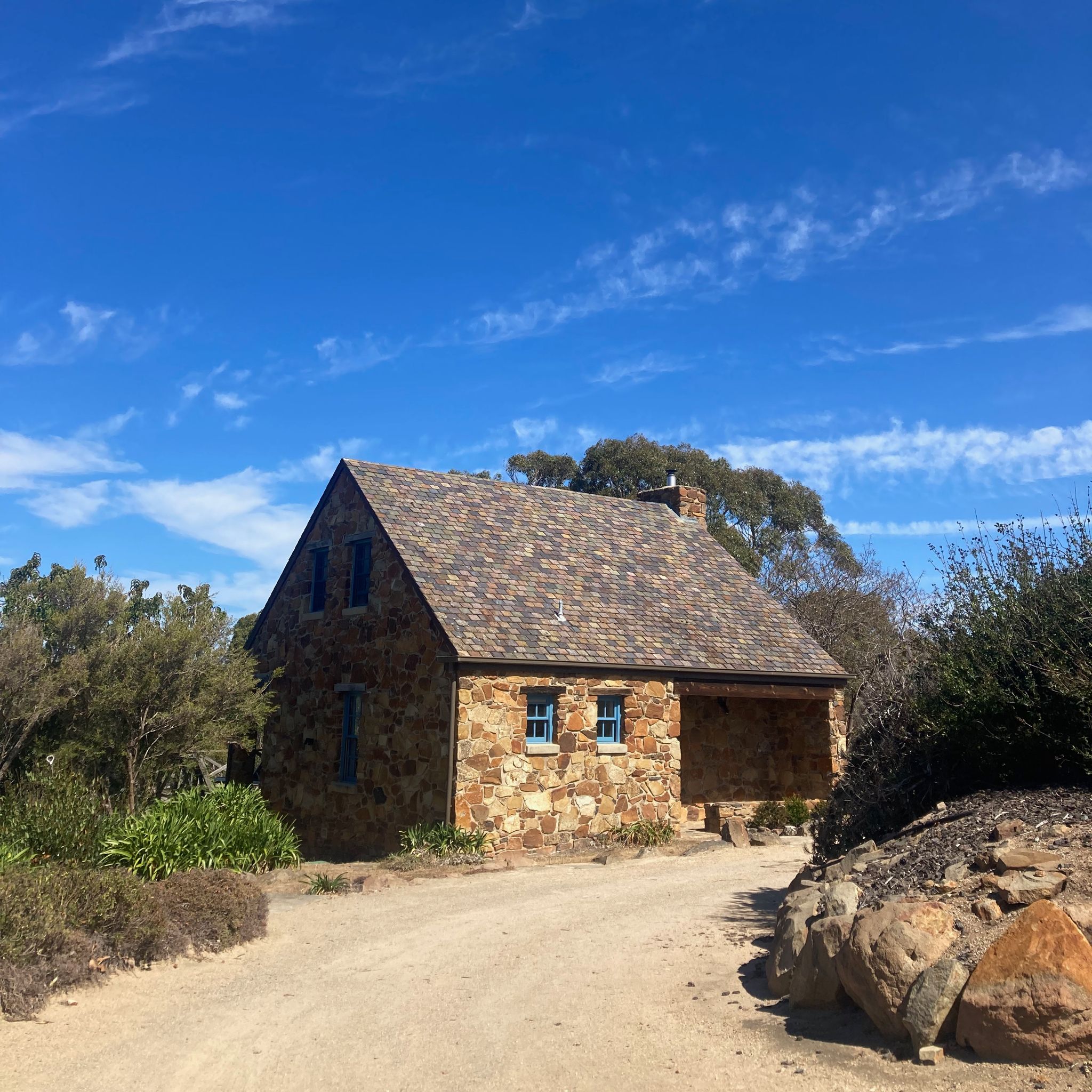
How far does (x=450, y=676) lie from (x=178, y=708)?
4310 mm

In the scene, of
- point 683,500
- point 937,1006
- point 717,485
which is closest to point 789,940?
point 937,1006

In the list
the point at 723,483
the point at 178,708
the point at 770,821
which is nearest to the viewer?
the point at 178,708

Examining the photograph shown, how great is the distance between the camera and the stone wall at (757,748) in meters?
19.5

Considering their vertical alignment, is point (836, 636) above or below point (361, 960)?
above

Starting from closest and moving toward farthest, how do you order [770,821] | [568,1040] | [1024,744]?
[568,1040] < [1024,744] < [770,821]

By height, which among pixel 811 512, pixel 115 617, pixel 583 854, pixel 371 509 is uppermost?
pixel 811 512

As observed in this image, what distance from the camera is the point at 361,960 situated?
364 inches

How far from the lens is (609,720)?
17.3 metres

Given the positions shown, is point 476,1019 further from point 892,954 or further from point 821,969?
point 892,954

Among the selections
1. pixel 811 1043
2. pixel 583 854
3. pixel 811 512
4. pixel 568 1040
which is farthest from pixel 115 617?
pixel 811 512

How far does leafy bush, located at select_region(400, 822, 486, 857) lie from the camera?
15.0 m

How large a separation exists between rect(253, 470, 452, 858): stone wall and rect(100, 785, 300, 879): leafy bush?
7.14ft

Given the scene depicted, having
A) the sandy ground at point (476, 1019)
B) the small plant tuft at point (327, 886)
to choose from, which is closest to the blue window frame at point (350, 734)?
the small plant tuft at point (327, 886)

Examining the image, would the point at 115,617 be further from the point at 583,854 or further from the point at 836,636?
the point at 836,636
